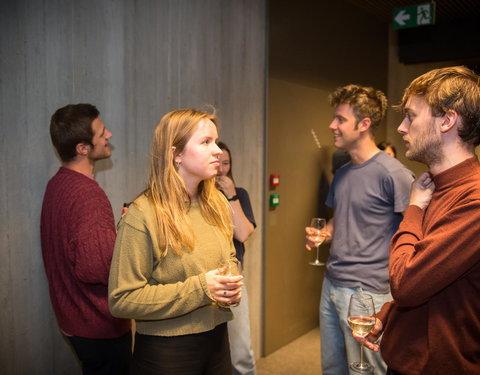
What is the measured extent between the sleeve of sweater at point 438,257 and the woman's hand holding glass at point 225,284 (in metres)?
0.54

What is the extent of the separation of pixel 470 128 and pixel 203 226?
3.46 ft

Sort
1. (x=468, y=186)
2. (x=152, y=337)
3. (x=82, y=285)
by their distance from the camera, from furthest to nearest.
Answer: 1. (x=82, y=285)
2. (x=152, y=337)
3. (x=468, y=186)

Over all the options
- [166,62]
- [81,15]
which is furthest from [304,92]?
[81,15]

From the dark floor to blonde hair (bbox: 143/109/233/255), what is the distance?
2.15 meters

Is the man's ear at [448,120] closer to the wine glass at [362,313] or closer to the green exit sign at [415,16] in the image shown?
the wine glass at [362,313]

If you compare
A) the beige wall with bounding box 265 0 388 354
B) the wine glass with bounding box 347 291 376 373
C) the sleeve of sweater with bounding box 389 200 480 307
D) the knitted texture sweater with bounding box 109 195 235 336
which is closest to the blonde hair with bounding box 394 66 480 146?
the sleeve of sweater with bounding box 389 200 480 307

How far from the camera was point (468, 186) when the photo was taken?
1.31m

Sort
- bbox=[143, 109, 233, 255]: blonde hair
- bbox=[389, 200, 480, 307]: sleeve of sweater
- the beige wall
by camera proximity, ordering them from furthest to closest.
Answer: the beige wall
bbox=[143, 109, 233, 255]: blonde hair
bbox=[389, 200, 480, 307]: sleeve of sweater

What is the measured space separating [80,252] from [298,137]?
2569 mm

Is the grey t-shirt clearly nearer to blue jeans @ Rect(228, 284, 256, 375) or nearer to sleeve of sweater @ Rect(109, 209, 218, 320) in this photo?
blue jeans @ Rect(228, 284, 256, 375)

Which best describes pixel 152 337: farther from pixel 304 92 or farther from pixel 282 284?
pixel 304 92

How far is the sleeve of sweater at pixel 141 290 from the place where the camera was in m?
1.43

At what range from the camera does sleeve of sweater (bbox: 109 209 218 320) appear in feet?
4.68

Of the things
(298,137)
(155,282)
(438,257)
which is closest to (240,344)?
(155,282)
